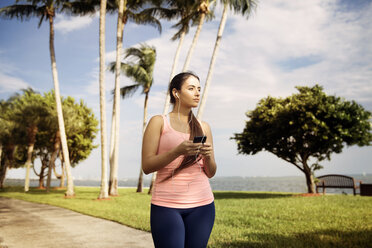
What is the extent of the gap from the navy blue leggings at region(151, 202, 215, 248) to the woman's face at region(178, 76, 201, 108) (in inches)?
31.2

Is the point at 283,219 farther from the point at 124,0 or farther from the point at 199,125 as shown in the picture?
the point at 124,0

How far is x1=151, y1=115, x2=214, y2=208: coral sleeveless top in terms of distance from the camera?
1.94m

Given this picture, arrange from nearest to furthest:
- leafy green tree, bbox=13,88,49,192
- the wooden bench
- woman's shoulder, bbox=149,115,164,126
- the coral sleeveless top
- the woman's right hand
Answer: the woman's right hand < the coral sleeveless top < woman's shoulder, bbox=149,115,164,126 < the wooden bench < leafy green tree, bbox=13,88,49,192

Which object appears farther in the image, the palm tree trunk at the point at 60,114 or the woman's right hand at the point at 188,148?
the palm tree trunk at the point at 60,114

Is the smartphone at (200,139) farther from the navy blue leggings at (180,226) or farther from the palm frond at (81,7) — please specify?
the palm frond at (81,7)

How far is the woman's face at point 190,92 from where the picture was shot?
218 centimetres

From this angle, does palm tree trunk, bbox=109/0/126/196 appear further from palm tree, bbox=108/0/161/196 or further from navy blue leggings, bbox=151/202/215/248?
navy blue leggings, bbox=151/202/215/248

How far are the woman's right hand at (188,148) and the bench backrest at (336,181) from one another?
20170 millimetres

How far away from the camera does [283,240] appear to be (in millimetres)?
5230

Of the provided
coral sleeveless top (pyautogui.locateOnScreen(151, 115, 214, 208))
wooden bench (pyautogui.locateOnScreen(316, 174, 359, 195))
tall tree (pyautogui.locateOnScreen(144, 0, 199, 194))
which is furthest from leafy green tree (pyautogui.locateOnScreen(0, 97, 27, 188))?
coral sleeveless top (pyautogui.locateOnScreen(151, 115, 214, 208))

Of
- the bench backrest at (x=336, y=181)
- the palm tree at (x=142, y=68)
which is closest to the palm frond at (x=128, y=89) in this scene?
the palm tree at (x=142, y=68)

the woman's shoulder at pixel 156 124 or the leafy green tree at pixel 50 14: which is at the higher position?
the leafy green tree at pixel 50 14

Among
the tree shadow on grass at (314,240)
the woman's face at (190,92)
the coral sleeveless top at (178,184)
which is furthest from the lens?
the tree shadow on grass at (314,240)

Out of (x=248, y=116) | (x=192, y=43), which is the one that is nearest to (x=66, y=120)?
(x=192, y=43)
